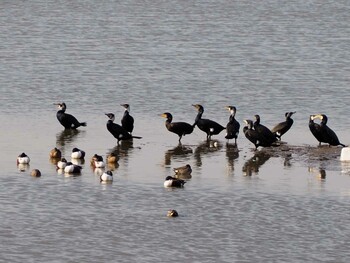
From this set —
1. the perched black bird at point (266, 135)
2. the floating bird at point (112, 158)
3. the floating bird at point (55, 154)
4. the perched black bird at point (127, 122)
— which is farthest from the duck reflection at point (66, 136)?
the perched black bird at point (266, 135)

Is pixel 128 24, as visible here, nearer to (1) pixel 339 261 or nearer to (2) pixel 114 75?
(2) pixel 114 75

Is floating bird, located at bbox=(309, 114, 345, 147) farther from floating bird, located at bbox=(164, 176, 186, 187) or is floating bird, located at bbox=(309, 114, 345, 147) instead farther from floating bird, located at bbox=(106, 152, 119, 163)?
floating bird, located at bbox=(164, 176, 186, 187)

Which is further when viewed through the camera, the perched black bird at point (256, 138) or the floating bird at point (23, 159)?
the perched black bird at point (256, 138)

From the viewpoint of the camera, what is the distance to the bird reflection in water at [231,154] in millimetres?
33438

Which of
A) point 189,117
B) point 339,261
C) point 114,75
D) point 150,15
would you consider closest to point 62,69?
point 114,75

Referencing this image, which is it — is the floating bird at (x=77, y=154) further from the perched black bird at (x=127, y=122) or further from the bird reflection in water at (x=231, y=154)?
the bird reflection in water at (x=231, y=154)

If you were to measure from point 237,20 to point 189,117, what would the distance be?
29286mm

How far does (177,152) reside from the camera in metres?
35.3

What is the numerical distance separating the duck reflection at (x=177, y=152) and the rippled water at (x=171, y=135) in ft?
0.21

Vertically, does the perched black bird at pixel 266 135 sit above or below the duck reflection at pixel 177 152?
above

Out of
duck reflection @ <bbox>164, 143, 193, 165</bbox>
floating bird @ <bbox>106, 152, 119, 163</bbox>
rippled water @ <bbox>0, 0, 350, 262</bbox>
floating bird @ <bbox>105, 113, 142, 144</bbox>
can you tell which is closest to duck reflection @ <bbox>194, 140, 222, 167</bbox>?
rippled water @ <bbox>0, 0, 350, 262</bbox>

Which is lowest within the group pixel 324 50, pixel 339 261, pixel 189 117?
pixel 339 261

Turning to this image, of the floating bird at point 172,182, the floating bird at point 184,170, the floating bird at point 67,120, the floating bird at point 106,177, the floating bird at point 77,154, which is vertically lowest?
the floating bird at point 172,182

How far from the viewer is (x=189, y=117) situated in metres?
40.5
